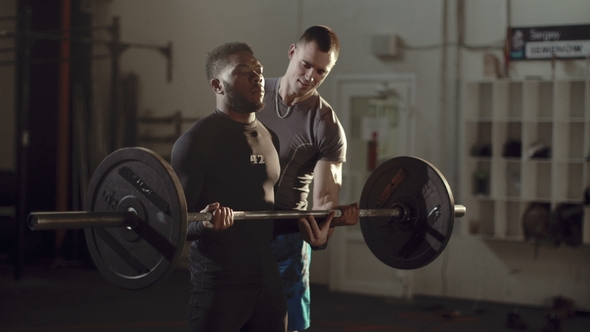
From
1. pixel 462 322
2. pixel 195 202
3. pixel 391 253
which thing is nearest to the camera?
pixel 195 202

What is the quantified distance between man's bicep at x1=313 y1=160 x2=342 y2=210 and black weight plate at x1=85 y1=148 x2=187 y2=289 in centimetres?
83

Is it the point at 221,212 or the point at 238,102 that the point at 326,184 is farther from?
the point at 221,212

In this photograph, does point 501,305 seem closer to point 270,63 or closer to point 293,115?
point 270,63

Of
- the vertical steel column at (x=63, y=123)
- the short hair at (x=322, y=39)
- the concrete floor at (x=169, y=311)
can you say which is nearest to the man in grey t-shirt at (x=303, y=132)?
the short hair at (x=322, y=39)

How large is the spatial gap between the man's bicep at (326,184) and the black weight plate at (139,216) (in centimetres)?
83

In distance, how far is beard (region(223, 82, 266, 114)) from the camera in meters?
2.00

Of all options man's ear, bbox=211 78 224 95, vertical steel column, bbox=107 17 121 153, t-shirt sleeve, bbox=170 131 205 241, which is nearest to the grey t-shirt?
man's ear, bbox=211 78 224 95

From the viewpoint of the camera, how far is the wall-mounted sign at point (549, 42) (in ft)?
17.5

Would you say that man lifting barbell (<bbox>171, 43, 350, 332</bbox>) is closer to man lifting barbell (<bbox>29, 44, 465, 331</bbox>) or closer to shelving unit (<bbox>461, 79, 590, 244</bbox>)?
man lifting barbell (<bbox>29, 44, 465, 331</bbox>)

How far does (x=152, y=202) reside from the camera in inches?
70.3

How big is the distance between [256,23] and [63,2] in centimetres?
212

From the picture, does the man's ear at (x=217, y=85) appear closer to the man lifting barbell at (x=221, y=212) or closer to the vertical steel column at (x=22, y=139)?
the man lifting barbell at (x=221, y=212)

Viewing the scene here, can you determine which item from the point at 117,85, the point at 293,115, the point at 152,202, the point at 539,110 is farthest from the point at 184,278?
the point at 152,202

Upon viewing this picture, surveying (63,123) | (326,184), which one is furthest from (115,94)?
(326,184)
